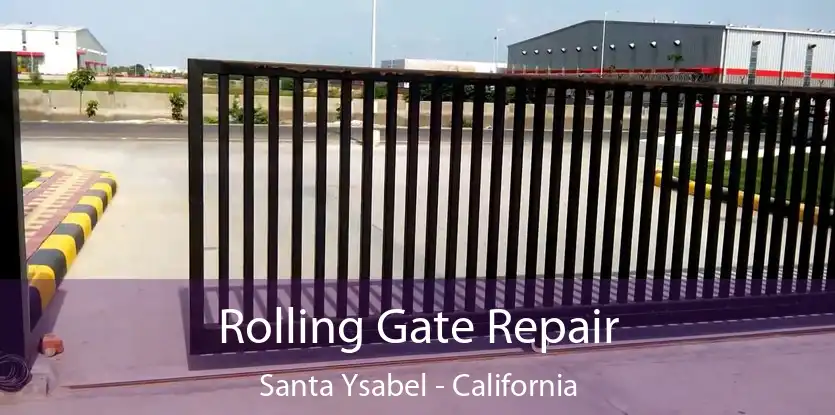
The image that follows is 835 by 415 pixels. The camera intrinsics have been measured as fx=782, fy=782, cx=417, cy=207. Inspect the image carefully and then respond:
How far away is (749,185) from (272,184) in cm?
306

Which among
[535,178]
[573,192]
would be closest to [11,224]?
[535,178]

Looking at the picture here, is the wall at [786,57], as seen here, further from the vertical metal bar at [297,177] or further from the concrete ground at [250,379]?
the vertical metal bar at [297,177]

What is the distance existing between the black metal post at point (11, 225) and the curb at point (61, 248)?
26.8 inches

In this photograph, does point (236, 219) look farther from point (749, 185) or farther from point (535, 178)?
point (749, 185)

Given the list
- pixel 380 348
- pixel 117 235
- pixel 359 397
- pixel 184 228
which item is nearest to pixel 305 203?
pixel 184 228

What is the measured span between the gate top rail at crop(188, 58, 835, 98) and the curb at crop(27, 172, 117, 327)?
1939 millimetres

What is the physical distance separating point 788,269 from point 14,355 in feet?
15.2

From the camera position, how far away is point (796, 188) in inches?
197

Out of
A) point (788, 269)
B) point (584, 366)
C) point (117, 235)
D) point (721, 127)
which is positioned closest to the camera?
point (584, 366)

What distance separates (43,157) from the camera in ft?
47.5

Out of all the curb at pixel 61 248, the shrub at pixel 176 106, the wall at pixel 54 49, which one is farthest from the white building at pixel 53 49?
the curb at pixel 61 248

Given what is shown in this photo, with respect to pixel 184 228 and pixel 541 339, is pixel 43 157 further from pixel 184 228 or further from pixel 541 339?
pixel 541 339

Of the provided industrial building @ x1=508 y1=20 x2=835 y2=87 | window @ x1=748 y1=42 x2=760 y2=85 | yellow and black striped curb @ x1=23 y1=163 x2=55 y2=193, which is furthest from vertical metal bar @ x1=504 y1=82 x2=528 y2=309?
window @ x1=748 y1=42 x2=760 y2=85

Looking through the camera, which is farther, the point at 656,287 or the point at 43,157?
the point at 43,157
